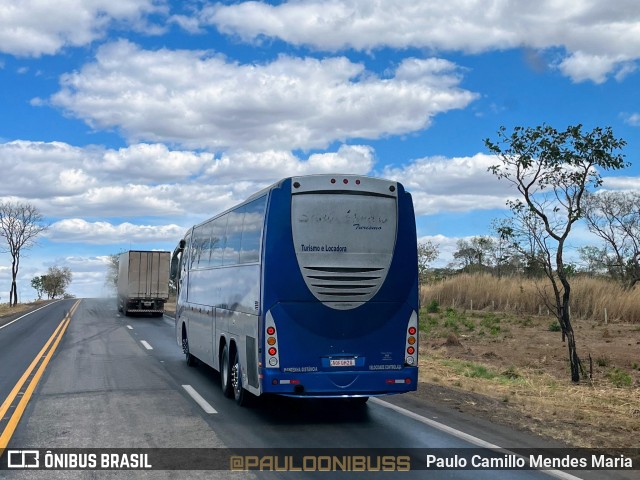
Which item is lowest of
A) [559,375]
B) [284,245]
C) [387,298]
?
[559,375]

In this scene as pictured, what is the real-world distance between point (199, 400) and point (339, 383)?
3028mm

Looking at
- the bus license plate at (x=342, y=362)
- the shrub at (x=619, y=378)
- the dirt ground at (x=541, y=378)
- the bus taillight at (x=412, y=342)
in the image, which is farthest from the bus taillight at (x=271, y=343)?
the shrub at (x=619, y=378)

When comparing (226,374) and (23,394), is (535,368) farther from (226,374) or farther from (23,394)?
(23,394)

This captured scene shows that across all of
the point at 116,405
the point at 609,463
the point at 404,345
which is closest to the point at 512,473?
the point at 609,463

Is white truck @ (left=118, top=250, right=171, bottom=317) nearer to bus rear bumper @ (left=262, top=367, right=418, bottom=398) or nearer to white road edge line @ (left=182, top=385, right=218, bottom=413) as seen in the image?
white road edge line @ (left=182, top=385, right=218, bottom=413)

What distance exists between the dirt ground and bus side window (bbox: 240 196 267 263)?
13.4 ft

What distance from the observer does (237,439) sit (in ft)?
28.6

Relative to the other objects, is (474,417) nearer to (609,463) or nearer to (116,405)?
(609,463)

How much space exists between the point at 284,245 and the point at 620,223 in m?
47.2

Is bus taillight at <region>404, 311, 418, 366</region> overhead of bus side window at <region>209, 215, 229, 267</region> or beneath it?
beneath

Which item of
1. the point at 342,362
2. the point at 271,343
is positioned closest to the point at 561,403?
the point at 342,362

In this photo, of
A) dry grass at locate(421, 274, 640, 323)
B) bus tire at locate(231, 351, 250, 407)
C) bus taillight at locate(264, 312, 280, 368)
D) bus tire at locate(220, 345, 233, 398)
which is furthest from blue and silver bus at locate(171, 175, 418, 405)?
dry grass at locate(421, 274, 640, 323)

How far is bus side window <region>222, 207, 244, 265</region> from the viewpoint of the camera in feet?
37.6

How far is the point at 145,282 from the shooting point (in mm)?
38562
